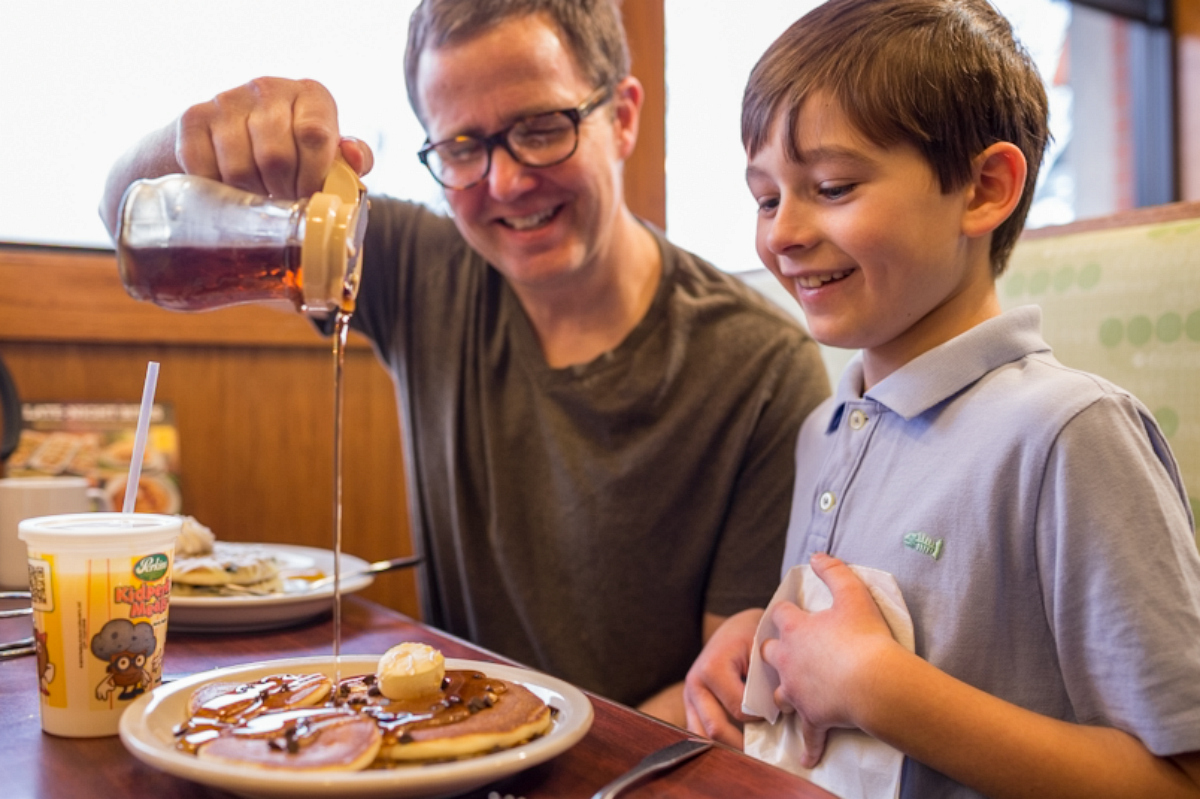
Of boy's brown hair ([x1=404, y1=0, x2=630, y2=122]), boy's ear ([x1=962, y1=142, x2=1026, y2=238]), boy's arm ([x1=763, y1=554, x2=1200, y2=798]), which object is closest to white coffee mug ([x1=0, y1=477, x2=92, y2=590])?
boy's brown hair ([x1=404, y1=0, x2=630, y2=122])

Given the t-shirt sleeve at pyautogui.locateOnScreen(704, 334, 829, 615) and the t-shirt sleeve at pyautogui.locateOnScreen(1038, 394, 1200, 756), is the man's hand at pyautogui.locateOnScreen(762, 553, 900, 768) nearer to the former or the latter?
the t-shirt sleeve at pyautogui.locateOnScreen(1038, 394, 1200, 756)

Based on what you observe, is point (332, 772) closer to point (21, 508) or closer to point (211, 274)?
point (211, 274)

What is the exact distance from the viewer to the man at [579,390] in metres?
1.42

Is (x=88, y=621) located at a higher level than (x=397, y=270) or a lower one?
lower

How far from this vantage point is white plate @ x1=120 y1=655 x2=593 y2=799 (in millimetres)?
566

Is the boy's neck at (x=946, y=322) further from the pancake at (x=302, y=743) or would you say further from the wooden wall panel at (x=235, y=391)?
the wooden wall panel at (x=235, y=391)

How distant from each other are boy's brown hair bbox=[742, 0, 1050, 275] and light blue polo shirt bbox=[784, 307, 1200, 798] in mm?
179

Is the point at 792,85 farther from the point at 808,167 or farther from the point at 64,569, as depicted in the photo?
the point at 64,569

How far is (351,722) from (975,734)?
47 cm

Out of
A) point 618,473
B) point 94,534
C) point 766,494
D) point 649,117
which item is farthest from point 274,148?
point 649,117

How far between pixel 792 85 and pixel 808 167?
9 centimetres

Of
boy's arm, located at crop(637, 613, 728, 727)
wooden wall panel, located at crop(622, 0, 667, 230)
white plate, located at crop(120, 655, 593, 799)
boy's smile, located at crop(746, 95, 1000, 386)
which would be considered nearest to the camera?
white plate, located at crop(120, 655, 593, 799)

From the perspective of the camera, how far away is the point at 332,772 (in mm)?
578

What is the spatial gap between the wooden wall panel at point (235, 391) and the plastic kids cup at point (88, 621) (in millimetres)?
1241
